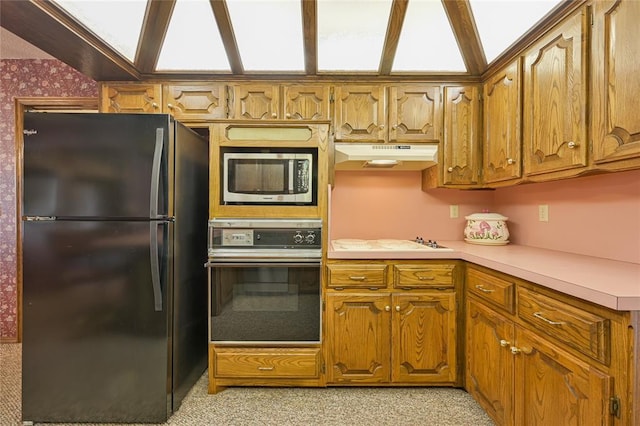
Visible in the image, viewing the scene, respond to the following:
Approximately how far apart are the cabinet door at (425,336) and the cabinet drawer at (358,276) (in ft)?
0.50

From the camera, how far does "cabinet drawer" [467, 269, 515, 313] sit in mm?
1497

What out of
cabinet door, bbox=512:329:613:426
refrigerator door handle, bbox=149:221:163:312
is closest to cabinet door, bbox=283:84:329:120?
refrigerator door handle, bbox=149:221:163:312

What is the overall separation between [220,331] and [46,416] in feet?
3.12

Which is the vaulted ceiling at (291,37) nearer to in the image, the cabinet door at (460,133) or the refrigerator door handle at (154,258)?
the cabinet door at (460,133)

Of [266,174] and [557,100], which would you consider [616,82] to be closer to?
[557,100]

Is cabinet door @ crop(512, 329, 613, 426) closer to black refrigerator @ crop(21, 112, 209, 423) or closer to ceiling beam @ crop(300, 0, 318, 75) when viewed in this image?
black refrigerator @ crop(21, 112, 209, 423)

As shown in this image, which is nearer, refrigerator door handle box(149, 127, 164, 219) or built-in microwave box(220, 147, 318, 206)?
refrigerator door handle box(149, 127, 164, 219)

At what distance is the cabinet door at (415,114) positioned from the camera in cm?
238

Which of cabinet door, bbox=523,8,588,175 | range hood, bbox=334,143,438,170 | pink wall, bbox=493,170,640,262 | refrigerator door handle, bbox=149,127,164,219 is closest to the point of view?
cabinet door, bbox=523,8,588,175

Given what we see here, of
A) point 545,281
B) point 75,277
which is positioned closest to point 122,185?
point 75,277

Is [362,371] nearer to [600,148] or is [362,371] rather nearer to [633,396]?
[633,396]

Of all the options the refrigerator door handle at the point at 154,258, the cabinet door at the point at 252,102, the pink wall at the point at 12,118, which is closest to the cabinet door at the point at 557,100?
the cabinet door at the point at 252,102

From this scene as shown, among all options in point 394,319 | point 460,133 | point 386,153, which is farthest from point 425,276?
point 460,133

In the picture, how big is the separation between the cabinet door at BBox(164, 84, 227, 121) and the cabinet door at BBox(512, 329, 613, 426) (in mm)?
2285
